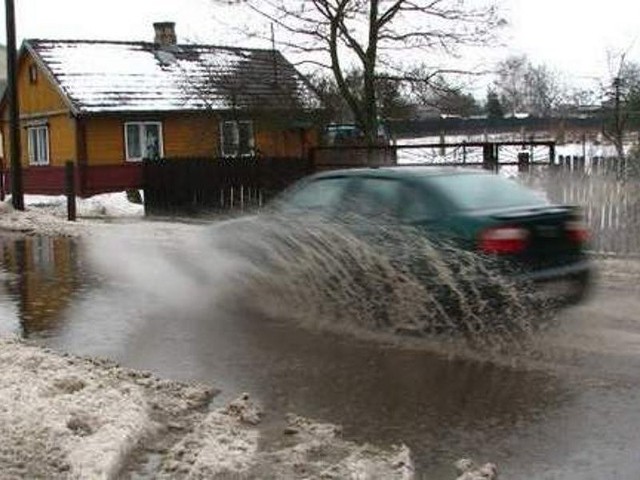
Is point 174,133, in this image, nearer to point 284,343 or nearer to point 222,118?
point 222,118

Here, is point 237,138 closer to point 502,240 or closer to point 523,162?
point 523,162

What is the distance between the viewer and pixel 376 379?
7.13 meters

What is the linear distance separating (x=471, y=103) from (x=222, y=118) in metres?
7.08

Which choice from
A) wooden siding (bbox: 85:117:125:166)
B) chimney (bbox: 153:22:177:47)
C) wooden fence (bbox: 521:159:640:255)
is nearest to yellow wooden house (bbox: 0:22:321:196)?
wooden siding (bbox: 85:117:125:166)

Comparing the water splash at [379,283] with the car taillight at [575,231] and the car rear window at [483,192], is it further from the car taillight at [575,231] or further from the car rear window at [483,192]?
the car taillight at [575,231]

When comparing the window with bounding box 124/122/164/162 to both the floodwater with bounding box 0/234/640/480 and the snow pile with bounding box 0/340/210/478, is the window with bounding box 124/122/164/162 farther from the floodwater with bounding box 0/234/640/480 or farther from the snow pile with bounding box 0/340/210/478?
the snow pile with bounding box 0/340/210/478

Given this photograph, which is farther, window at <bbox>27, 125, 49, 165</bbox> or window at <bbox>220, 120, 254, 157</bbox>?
window at <bbox>27, 125, 49, 165</bbox>

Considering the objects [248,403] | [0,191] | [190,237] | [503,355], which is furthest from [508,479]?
[0,191]

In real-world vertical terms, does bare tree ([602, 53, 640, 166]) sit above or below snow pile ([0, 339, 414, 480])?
above

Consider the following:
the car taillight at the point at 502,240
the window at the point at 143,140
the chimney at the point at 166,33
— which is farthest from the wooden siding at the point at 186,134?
the car taillight at the point at 502,240

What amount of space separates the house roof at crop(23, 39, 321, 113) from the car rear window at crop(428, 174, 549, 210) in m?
18.1

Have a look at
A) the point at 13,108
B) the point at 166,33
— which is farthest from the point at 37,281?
the point at 166,33

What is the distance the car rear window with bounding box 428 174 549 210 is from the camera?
27.4 ft

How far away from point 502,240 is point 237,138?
68.7 feet
